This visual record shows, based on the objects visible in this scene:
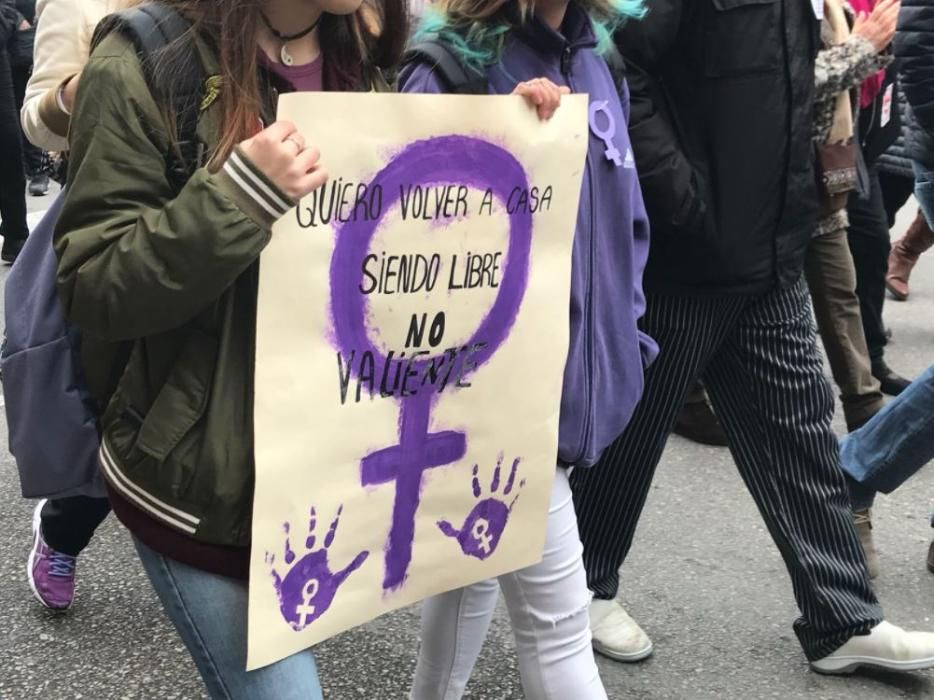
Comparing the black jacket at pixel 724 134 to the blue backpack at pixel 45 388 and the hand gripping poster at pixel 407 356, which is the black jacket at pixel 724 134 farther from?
the blue backpack at pixel 45 388

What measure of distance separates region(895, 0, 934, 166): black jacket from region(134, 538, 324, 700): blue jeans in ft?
7.93

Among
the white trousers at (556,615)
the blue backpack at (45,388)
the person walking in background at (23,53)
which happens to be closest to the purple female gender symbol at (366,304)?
the white trousers at (556,615)

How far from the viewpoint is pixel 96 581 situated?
3062 millimetres

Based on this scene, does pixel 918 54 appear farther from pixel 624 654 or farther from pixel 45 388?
pixel 45 388

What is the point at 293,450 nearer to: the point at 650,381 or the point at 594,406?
the point at 594,406

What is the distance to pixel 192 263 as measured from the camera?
124 cm

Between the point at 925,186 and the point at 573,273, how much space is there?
2.19 meters

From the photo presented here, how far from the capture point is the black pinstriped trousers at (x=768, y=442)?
245 cm

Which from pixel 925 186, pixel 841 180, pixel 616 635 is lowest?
pixel 616 635

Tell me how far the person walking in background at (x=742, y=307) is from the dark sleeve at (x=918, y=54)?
0.82 m

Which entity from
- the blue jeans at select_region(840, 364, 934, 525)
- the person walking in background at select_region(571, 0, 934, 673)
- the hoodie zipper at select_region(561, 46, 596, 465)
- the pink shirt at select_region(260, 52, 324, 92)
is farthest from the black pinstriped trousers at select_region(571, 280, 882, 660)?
the pink shirt at select_region(260, 52, 324, 92)

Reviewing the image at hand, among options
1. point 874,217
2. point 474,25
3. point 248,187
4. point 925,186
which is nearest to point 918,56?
point 925,186

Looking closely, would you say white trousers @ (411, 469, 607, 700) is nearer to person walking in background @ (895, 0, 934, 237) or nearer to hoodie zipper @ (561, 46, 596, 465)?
→ hoodie zipper @ (561, 46, 596, 465)

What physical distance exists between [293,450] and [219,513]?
12 centimetres
